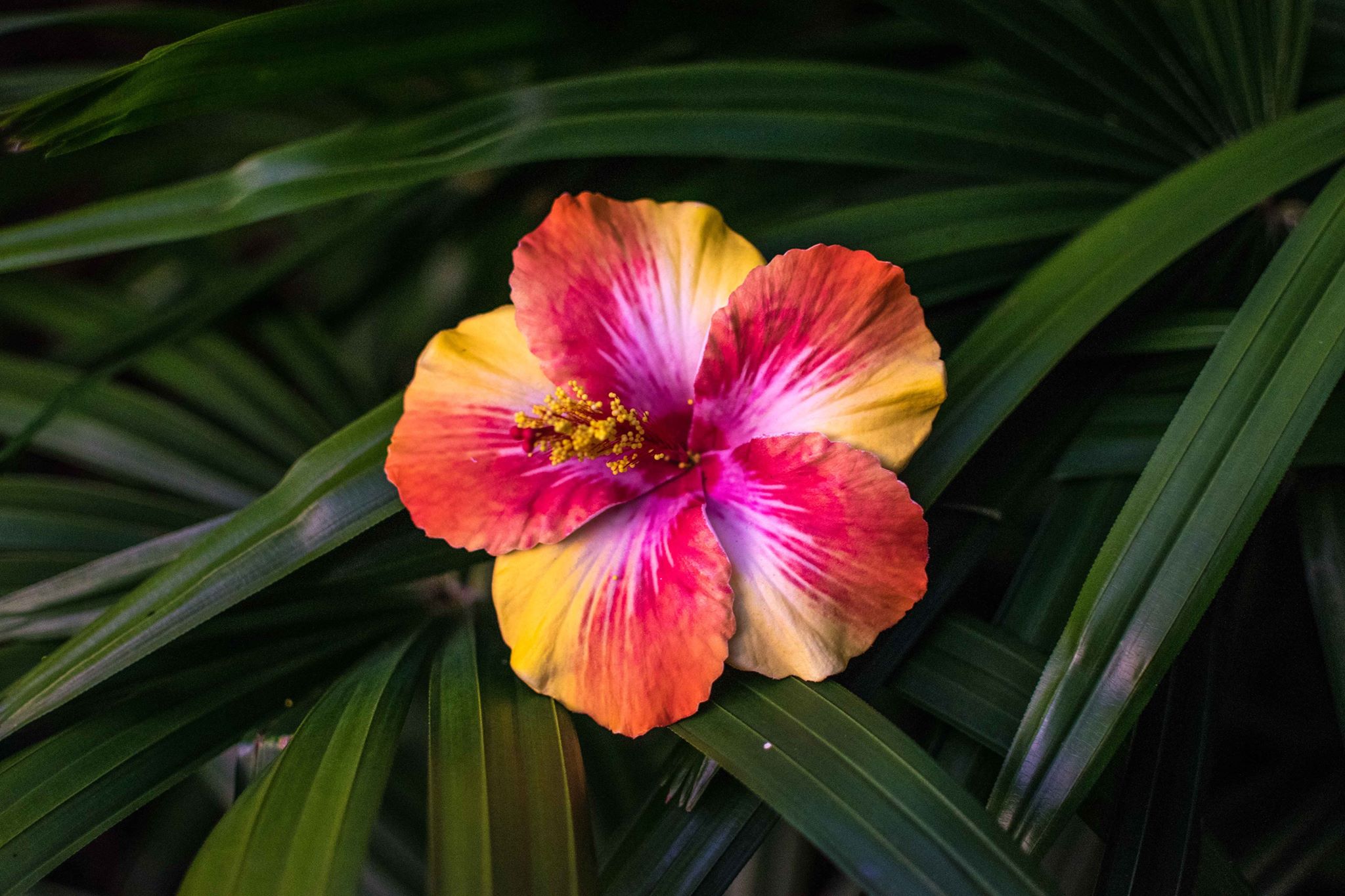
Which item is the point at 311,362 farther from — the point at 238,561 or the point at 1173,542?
the point at 1173,542

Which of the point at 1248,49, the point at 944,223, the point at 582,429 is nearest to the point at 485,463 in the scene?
the point at 582,429

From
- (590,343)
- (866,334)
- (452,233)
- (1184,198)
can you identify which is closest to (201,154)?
(452,233)

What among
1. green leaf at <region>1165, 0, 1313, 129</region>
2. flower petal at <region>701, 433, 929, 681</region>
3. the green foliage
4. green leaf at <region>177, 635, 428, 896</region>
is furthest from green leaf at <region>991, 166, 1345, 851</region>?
green leaf at <region>177, 635, 428, 896</region>

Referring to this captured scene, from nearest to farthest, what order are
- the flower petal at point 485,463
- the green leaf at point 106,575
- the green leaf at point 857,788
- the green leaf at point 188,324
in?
the green leaf at point 857,788 → the flower petal at point 485,463 → the green leaf at point 106,575 → the green leaf at point 188,324

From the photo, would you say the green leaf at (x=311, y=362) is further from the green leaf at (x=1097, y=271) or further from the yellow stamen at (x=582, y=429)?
the green leaf at (x=1097, y=271)

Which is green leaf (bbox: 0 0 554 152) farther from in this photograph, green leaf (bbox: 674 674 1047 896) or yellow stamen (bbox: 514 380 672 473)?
green leaf (bbox: 674 674 1047 896)

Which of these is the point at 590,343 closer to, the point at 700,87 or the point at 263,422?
the point at 700,87

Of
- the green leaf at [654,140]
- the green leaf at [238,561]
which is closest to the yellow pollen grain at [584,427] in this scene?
A: the green leaf at [238,561]

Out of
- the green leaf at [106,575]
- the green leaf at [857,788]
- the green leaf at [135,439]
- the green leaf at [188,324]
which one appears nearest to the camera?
the green leaf at [857,788]
